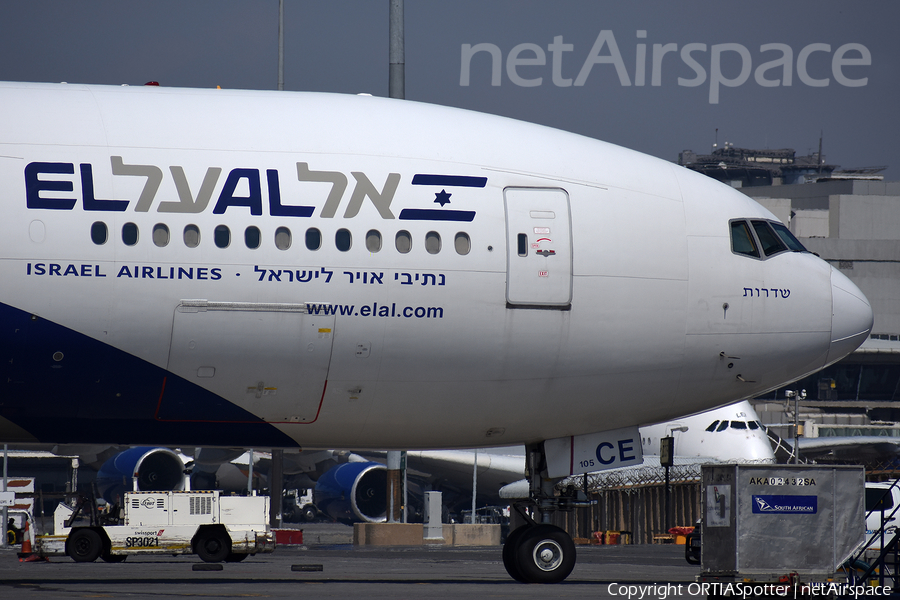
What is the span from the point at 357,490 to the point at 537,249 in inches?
1274

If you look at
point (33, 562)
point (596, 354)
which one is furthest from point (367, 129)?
point (33, 562)

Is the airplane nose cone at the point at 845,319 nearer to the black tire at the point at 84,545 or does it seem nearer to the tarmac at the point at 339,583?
the tarmac at the point at 339,583

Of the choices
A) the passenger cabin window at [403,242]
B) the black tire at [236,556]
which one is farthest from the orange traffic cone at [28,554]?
the passenger cabin window at [403,242]

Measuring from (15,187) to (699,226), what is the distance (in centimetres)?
800

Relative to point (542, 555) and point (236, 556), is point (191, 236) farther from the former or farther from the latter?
point (236, 556)

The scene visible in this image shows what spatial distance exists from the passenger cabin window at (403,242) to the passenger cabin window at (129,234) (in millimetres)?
2865

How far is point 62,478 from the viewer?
82875mm

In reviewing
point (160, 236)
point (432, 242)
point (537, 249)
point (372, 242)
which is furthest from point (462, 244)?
point (160, 236)

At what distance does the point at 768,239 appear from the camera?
13453 millimetres

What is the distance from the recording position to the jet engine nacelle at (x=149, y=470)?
37844 millimetres

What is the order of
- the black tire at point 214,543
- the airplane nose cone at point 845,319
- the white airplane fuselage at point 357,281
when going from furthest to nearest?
1. the black tire at point 214,543
2. the airplane nose cone at point 845,319
3. the white airplane fuselage at point 357,281

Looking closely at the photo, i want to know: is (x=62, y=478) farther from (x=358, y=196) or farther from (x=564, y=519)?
(x=358, y=196)

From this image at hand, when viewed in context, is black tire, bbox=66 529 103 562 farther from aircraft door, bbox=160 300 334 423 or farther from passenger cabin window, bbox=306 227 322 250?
passenger cabin window, bbox=306 227 322 250

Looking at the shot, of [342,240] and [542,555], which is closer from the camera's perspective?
[342,240]
